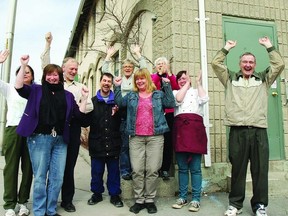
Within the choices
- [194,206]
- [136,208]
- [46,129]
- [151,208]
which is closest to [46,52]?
[46,129]

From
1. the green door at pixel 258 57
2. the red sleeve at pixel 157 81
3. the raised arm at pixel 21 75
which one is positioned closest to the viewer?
the raised arm at pixel 21 75

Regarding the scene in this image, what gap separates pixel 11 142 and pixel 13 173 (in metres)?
0.38

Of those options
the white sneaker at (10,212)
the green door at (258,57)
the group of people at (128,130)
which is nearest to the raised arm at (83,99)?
the group of people at (128,130)

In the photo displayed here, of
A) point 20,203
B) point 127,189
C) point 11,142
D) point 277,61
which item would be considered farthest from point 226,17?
point 20,203

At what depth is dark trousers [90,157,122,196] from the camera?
13.4 feet

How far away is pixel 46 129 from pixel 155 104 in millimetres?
1390

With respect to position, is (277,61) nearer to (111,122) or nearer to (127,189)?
(111,122)

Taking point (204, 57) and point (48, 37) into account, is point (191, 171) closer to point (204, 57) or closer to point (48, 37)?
point (204, 57)

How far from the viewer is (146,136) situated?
3822mm

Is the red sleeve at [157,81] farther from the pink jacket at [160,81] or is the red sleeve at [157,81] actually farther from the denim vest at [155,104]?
the denim vest at [155,104]

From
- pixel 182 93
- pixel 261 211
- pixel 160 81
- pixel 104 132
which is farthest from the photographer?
pixel 160 81

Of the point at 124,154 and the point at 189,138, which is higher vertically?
the point at 189,138

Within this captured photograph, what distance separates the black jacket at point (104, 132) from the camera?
13.2ft

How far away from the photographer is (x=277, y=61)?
12.0 ft
